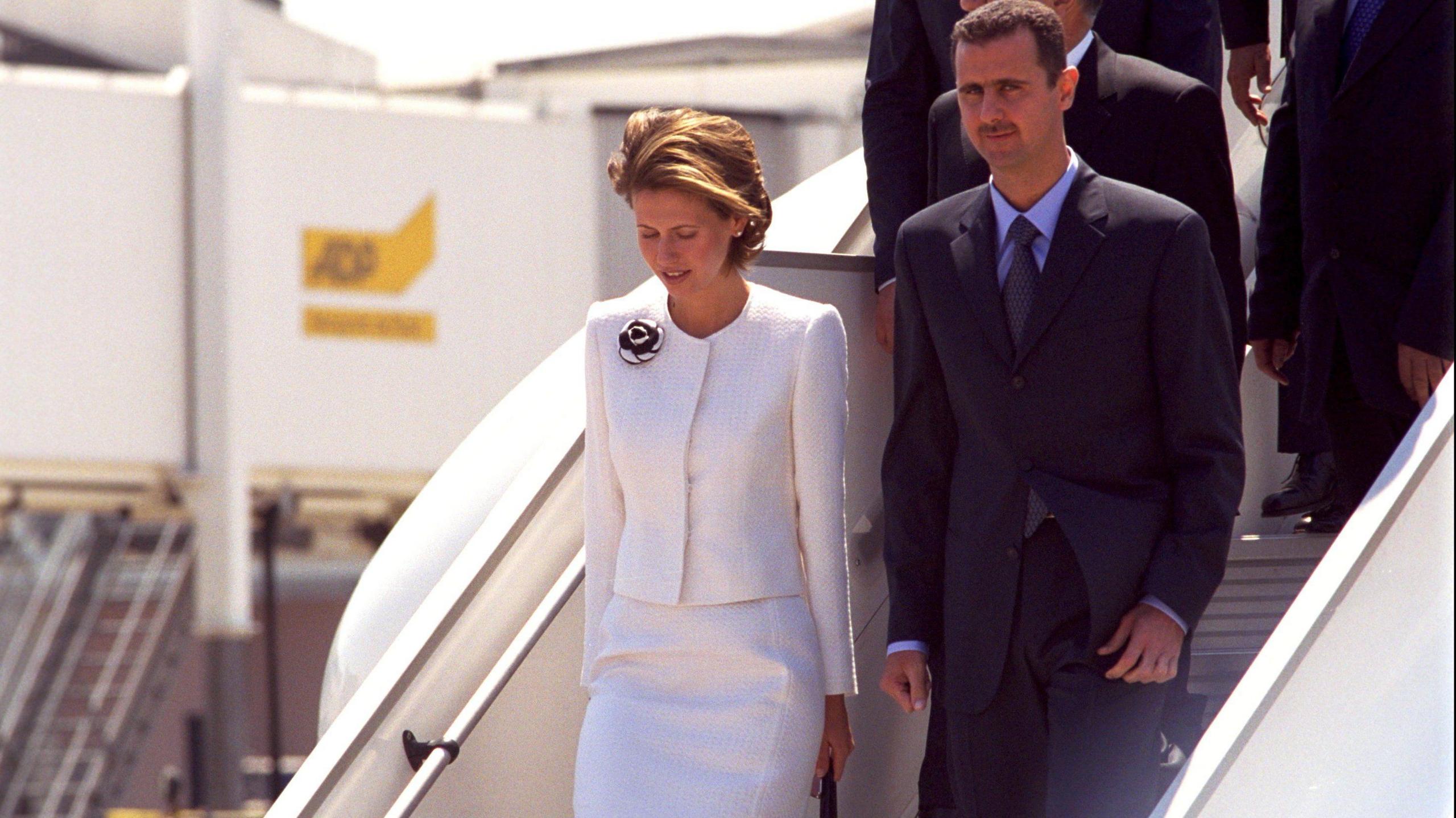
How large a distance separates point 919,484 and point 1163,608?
1.26 feet

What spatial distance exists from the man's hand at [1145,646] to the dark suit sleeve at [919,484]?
0.95ft

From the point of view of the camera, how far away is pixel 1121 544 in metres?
2.48

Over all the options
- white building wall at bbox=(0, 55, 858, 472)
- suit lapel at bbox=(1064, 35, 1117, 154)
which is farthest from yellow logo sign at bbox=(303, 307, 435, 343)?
suit lapel at bbox=(1064, 35, 1117, 154)

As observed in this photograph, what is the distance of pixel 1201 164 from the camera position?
296cm

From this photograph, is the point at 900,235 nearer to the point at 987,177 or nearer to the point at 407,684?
the point at 987,177

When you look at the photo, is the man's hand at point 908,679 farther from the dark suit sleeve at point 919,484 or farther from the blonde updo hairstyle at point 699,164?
the blonde updo hairstyle at point 699,164

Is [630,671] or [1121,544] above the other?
[1121,544]

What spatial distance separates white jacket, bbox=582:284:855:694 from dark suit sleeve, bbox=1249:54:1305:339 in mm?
894

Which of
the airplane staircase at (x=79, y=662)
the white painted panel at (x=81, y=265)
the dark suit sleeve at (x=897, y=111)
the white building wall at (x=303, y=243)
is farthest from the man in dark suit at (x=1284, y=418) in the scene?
the airplane staircase at (x=79, y=662)

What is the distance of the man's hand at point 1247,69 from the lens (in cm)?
358

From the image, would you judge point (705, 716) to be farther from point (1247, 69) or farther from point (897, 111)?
point (1247, 69)

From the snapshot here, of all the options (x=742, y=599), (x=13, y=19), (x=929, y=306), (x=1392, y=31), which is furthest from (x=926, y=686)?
(x=13, y=19)

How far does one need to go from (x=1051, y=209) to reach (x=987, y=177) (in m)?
0.43

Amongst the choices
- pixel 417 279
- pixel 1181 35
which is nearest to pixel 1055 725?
pixel 1181 35
